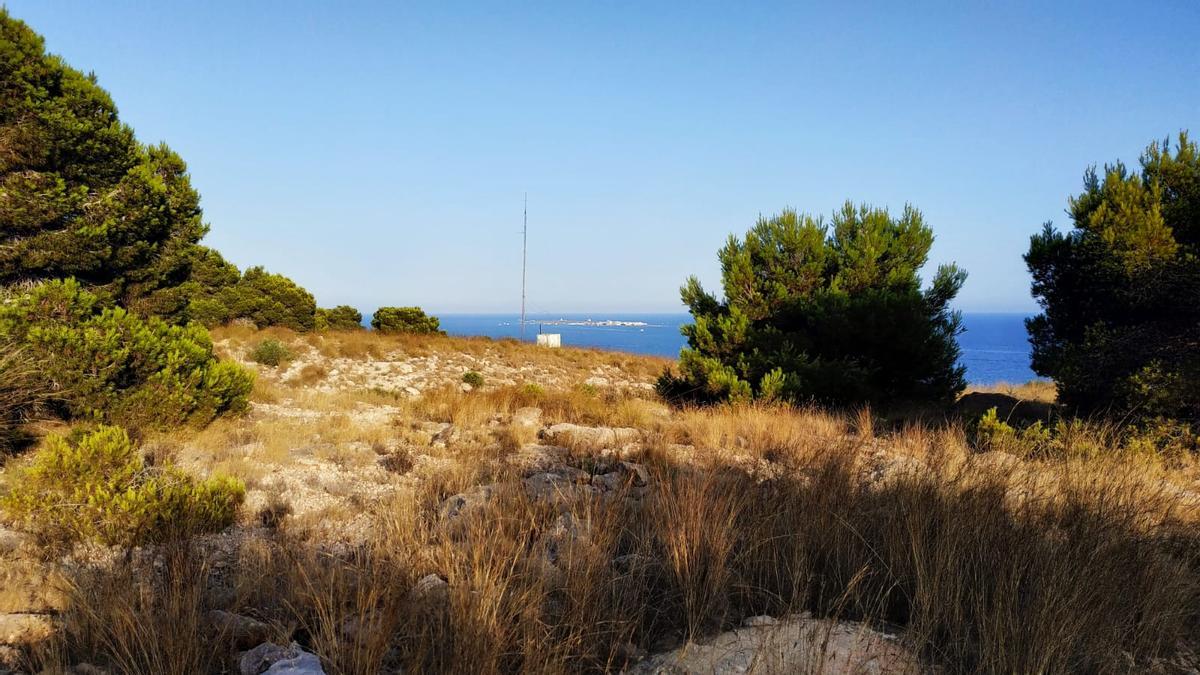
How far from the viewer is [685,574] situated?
2896 millimetres

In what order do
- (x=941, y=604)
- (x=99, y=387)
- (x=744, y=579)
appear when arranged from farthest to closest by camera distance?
(x=99, y=387) → (x=744, y=579) → (x=941, y=604)

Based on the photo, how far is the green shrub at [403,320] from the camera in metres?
23.8

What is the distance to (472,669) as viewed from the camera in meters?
2.10

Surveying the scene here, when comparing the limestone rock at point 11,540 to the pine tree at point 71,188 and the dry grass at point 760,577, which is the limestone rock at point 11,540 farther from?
the pine tree at point 71,188

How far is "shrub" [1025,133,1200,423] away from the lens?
23.3 ft

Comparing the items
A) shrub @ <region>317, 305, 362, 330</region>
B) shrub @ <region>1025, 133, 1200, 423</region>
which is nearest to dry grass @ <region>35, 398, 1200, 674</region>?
shrub @ <region>1025, 133, 1200, 423</region>

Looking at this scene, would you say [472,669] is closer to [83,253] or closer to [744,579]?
[744,579]

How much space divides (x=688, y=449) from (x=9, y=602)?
18.8ft

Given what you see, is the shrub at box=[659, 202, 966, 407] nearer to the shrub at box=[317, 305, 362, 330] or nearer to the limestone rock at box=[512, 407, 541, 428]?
the limestone rock at box=[512, 407, 541, 428]

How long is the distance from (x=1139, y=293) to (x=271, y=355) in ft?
56.4

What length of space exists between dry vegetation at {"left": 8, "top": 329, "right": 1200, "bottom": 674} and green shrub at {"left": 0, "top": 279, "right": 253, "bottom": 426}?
8.10ft

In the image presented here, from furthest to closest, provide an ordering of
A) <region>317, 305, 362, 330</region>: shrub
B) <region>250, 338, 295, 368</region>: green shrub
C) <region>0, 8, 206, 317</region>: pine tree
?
<region>317, 305, 362, 330</region>: shrub
<region>250, 338, 295, 368</region>: green shrub
<region>0, 8, 206, 317</region>: pine tree

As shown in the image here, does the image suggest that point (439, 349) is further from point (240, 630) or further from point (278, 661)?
point (278, 661)

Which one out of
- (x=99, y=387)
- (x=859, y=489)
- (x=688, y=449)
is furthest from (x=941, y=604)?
(x=99, y=387)
